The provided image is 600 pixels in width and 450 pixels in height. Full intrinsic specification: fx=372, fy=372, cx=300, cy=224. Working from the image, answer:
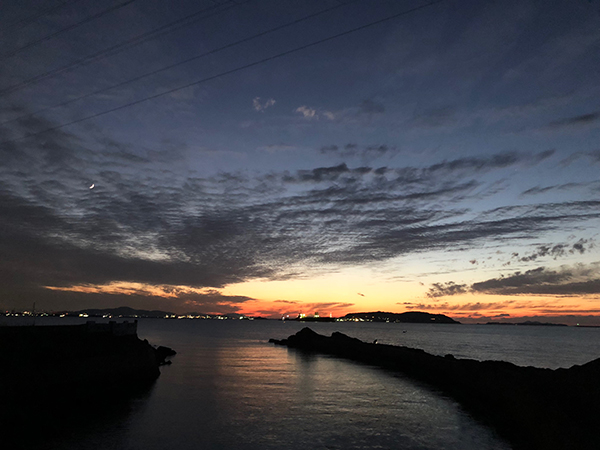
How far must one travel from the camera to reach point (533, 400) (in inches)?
914

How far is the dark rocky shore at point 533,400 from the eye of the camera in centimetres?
1895

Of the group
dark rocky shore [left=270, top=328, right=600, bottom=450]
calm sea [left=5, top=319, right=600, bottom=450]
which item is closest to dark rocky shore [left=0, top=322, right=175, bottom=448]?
calm sea [left=5, top=319, right=600, bottom=450]

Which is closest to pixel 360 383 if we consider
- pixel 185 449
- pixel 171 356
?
pixel 185 449

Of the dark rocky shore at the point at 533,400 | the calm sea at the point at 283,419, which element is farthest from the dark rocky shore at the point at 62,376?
the dark rocky shore at the point at 533,400

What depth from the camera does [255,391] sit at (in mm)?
36938

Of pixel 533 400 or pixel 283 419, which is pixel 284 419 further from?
pixel 533 400

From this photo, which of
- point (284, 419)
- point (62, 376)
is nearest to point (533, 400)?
point (284, 419)

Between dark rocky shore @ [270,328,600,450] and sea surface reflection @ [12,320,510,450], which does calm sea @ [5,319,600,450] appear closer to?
sea surface reflection @ [12,320,510,450]

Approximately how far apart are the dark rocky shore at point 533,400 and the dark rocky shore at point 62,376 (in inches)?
1068

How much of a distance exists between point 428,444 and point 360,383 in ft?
68.6

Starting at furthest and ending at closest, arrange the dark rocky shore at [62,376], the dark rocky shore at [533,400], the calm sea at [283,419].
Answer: the dark rocky shore at [62,376], the calm sea at [283,419], the dark rocky shore at [533,400]

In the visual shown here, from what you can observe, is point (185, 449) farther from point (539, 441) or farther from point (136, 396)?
point (539, 441)

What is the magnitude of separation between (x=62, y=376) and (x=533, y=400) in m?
32.4

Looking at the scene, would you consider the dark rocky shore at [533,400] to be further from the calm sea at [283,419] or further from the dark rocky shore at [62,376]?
the dark rocky shore at [62,376]
